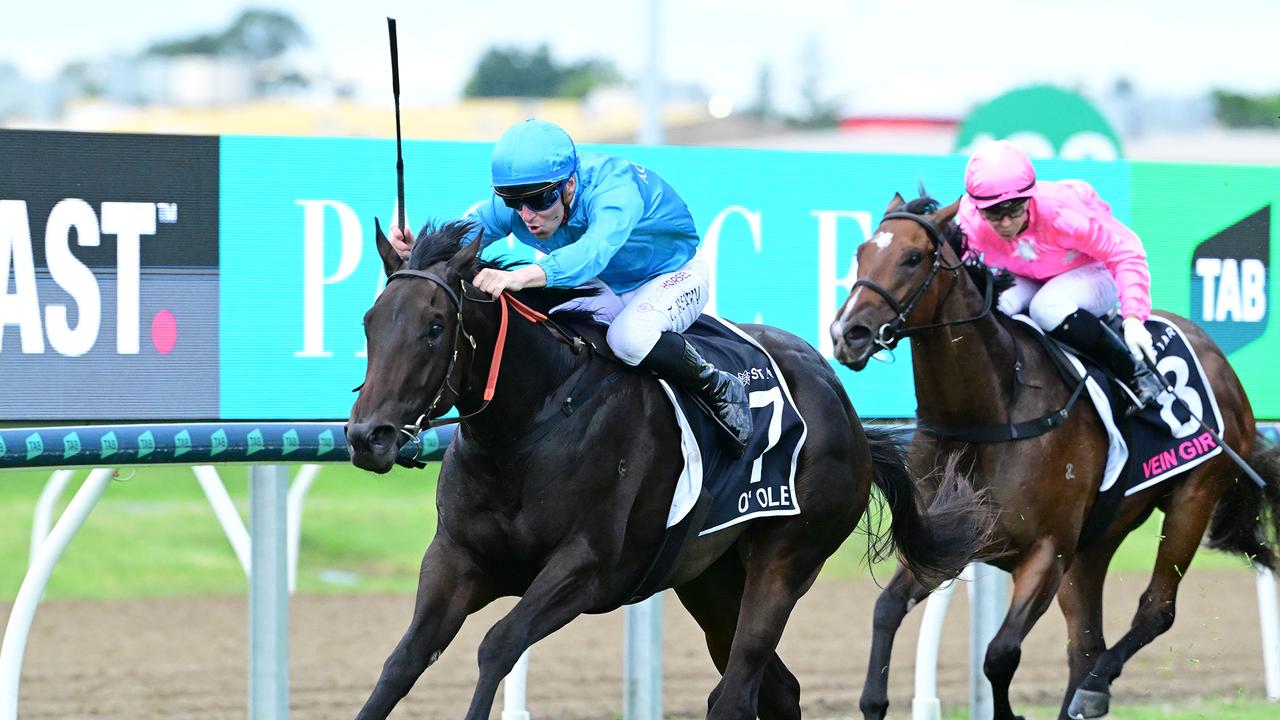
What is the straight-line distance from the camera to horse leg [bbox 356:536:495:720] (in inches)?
147

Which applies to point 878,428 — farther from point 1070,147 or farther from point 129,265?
point 1070,147

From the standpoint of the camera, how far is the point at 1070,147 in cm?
1015

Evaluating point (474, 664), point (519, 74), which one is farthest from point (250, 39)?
point (474, 664)

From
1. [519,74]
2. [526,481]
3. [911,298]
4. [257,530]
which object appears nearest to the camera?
[526,481]


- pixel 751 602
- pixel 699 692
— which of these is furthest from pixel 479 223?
pixel 699 692

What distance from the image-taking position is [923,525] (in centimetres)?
A: 495

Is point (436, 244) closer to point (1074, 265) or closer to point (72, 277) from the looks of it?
point (72, 277)

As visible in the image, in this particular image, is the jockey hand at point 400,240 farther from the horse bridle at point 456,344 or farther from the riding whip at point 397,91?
the horse bridle at point 456,344

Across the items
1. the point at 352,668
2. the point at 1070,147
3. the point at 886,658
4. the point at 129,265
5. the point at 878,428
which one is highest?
the point at 1070,147

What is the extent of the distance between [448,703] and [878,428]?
8.89 feet

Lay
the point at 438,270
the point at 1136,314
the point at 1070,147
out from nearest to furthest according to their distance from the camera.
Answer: the point at 438,270 < the point at 1136,314 < the point at 1070,147

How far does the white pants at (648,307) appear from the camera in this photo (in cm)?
417

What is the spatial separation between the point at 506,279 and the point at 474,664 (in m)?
4.54

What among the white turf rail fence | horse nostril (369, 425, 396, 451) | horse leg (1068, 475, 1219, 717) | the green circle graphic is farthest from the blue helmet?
the green circle graphic
